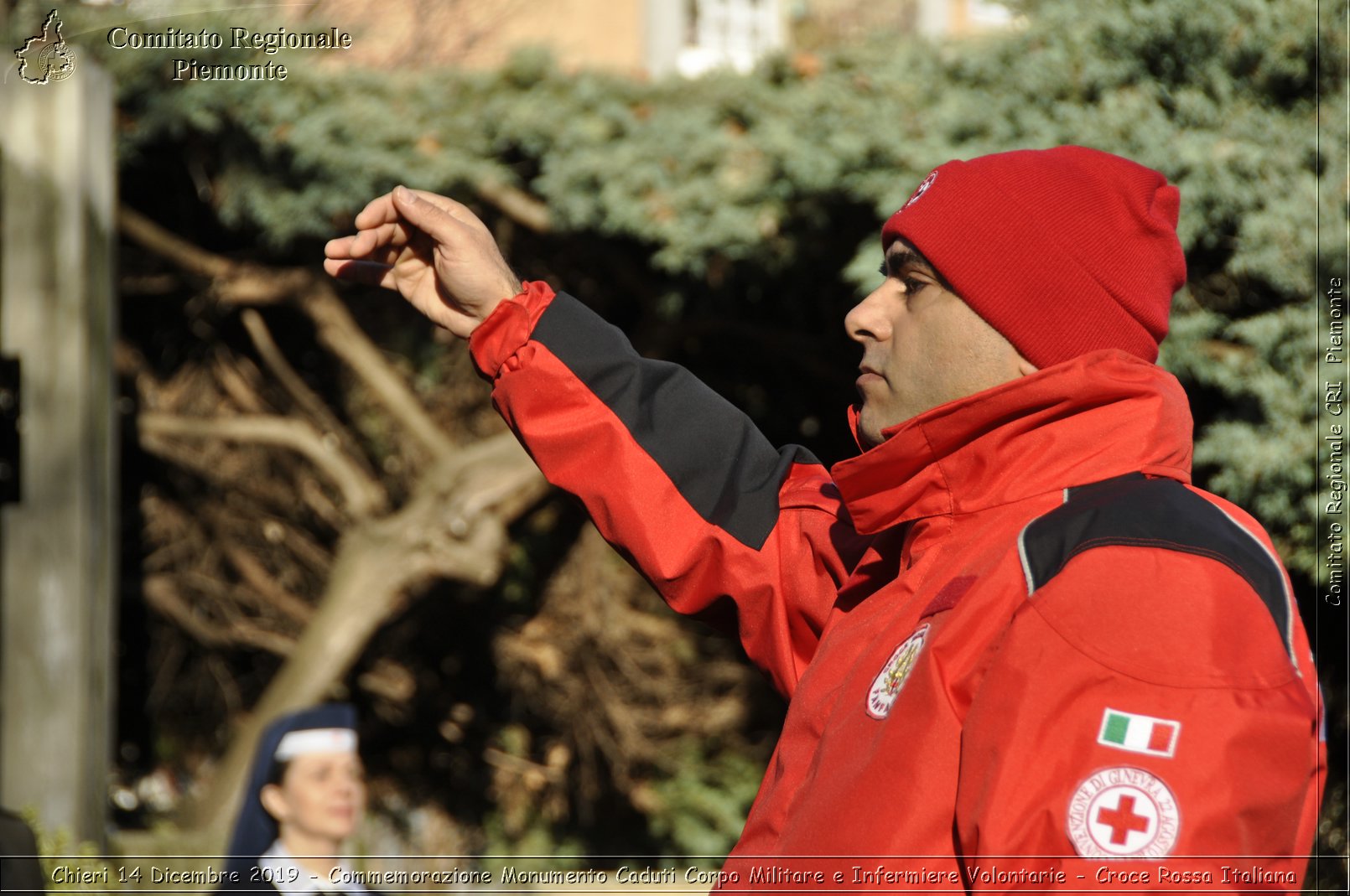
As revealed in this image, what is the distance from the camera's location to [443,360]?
21.5ft

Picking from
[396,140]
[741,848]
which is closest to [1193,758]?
[741,848]

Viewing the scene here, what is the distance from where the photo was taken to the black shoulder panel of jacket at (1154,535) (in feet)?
3.99

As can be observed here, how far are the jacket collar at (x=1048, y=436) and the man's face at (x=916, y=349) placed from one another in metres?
0.09

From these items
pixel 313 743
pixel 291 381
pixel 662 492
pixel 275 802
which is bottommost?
pixel 275 802

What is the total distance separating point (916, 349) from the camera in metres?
1.54

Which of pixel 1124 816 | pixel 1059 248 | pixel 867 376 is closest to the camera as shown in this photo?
pixel 1124 816

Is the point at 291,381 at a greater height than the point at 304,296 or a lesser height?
lesser

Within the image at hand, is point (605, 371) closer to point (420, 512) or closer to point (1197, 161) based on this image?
point (1197, 161)

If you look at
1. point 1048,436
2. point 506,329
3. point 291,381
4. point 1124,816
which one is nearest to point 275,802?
point 506,329

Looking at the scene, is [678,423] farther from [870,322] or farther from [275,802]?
[275,802]

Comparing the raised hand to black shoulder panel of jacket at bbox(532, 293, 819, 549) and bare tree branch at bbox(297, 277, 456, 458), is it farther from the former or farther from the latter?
bare tree branch at bbox(297, 277, 456, 458)

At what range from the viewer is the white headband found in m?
4.09

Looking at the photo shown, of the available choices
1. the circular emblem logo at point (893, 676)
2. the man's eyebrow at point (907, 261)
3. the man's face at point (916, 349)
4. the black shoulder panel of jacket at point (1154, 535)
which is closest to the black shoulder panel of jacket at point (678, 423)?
the man's face at point (916, 349)

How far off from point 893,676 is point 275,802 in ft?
10.4
